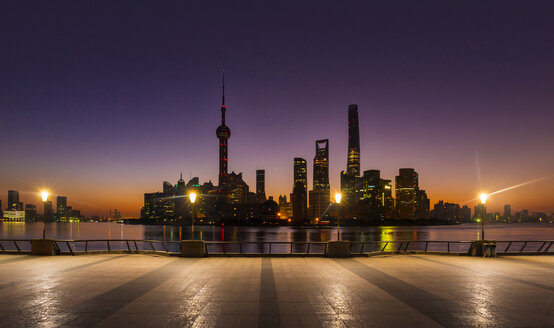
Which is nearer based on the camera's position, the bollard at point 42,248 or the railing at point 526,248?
the bollard at point 42,248

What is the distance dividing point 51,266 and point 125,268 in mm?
4146

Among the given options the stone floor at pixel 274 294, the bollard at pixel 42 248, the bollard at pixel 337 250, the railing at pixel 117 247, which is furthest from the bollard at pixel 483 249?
the bollard at pixel 42 248

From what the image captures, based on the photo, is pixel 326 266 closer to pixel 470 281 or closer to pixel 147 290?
pixel 470 281

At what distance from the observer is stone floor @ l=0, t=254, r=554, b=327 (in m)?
9.59

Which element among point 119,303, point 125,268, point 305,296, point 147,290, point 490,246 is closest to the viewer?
point 119,303

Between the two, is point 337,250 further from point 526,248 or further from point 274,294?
point 526,248

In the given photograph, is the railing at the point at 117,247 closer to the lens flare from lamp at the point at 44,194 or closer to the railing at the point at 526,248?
the lens flare from lamp at the point at 44,194

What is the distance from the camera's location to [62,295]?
12133 mm

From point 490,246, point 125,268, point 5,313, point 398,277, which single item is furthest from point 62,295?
point 490,246

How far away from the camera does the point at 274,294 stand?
12422 millimetres

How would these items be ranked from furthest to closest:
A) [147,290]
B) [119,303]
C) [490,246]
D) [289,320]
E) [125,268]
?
[490,246] → [125,268] → [147,290] → [119,303] → [289,320]

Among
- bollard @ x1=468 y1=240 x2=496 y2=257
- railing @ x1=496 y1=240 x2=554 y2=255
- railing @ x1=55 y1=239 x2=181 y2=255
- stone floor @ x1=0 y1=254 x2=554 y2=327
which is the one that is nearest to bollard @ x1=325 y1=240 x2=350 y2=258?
stone floor @ x1=0 y1=254 x2=554 y2=327

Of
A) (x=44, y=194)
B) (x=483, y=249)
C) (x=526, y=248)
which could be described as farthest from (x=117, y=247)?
(x=526, y=248)

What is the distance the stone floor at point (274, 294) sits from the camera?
31.5 ft
